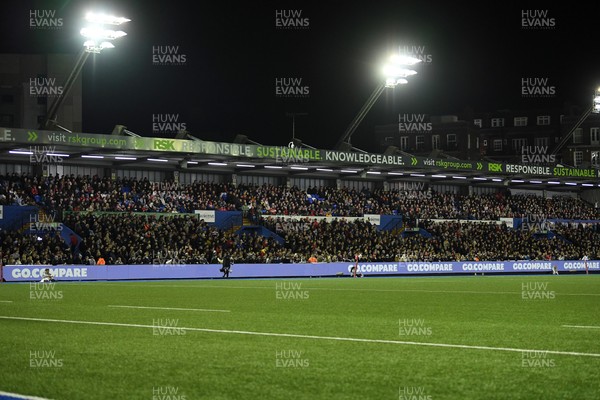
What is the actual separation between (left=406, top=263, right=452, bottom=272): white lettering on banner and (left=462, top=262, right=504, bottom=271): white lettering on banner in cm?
140

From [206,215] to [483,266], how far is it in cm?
1939

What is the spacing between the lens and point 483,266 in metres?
55.2

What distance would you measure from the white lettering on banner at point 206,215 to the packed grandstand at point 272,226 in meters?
0.43

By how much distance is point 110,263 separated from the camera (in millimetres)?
41219

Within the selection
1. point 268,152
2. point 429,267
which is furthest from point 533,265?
point 268,152

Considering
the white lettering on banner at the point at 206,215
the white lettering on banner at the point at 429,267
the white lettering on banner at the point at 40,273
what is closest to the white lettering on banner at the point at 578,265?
the white lettering on banner at the point at 429,267

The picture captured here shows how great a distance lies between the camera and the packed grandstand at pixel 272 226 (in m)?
42.8

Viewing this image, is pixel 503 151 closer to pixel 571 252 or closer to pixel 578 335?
pixel 571 252

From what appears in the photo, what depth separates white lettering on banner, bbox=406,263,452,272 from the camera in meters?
52.2

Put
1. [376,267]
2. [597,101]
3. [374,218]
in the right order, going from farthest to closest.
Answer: [597,101], [374,218], [376,267]

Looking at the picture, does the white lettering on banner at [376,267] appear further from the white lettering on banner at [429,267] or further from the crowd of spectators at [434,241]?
the crowd of spectators at [434,241]

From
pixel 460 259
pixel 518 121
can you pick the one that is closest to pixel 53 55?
pixel 460 259

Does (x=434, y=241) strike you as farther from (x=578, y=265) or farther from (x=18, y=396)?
(x=18, y=396)

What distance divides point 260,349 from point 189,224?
38.5m
